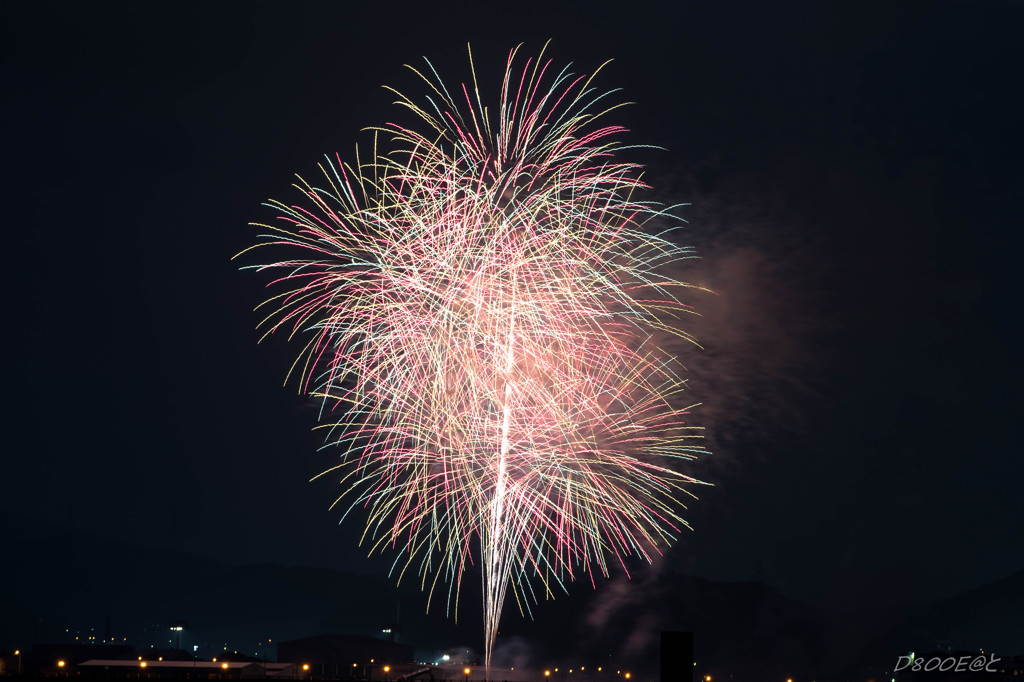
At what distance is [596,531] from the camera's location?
37.8m

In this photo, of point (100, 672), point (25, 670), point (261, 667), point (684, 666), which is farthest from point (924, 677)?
point (684, 666)

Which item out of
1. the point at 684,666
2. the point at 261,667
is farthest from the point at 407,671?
the point at 684,666

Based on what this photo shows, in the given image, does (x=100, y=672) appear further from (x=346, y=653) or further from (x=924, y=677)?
(x=924, y=677)

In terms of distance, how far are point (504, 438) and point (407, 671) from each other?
183 feet

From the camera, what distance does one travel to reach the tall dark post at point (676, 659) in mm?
21844

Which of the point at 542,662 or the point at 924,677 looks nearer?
the point at 924,677

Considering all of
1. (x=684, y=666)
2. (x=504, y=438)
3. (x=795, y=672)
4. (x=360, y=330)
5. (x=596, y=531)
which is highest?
(x=360, y=330)

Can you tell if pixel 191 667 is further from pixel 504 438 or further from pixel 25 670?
pixel 504 438

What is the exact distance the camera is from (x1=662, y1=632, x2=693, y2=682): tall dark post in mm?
21844

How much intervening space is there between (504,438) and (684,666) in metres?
18.4

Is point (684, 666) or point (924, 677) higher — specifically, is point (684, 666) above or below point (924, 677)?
above

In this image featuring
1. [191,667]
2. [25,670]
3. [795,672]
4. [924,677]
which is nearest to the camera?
[191,667]

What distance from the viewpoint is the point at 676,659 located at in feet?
71.9

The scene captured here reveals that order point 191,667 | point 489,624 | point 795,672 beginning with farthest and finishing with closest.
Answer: point 795,672, point 191,667, point 489,624
